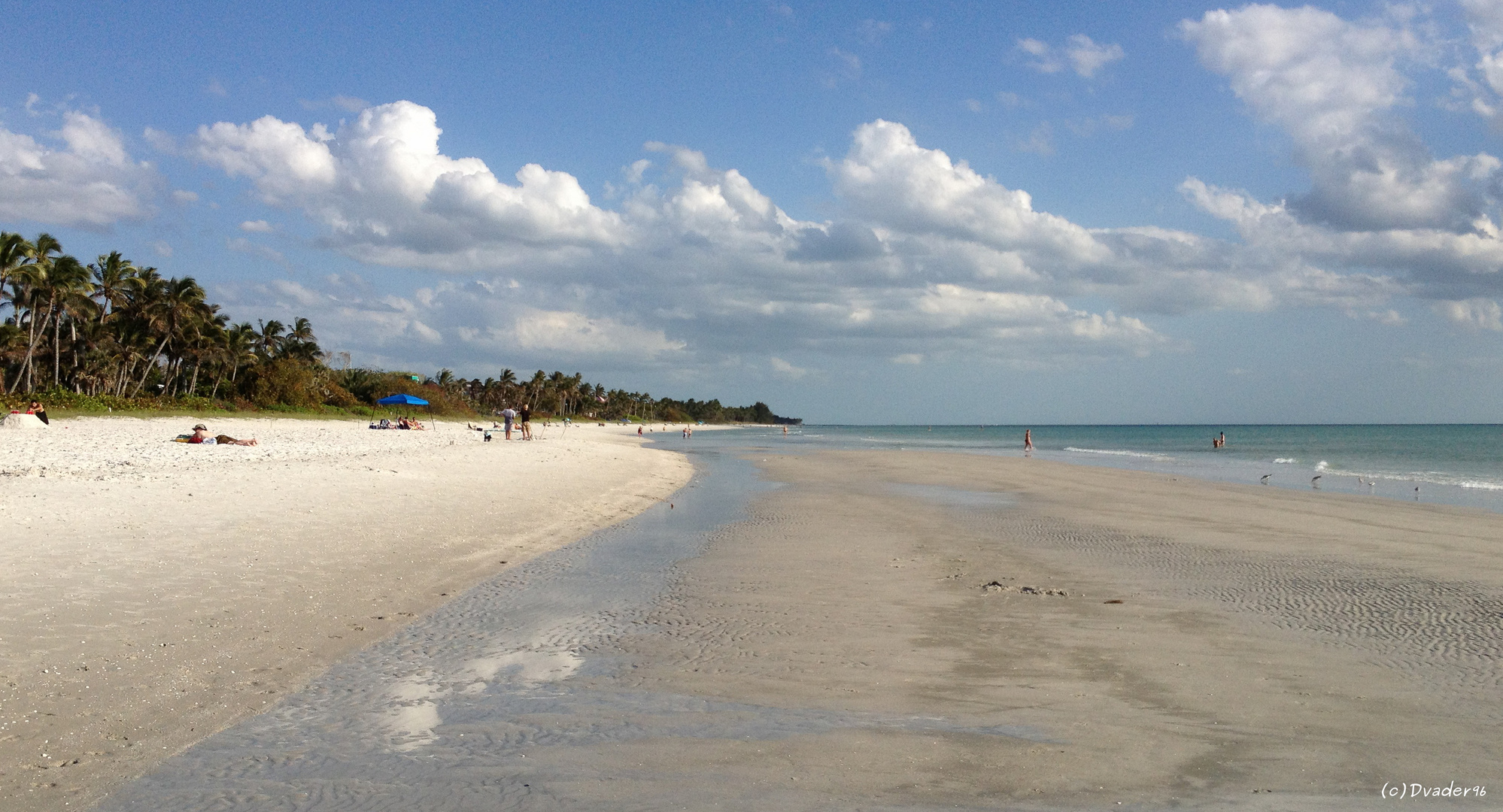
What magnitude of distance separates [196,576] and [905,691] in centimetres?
713

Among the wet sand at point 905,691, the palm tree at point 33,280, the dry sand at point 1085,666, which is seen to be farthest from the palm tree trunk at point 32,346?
the dry sand at point 1085,666

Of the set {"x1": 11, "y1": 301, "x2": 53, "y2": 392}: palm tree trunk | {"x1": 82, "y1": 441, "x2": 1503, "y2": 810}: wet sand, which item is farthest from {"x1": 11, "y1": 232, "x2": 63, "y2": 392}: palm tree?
{"x1": 82, "y1": 441, "x2": 1503, "y2": 810}: wet sand

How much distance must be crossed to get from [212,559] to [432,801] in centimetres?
658

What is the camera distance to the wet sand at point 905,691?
454 centimetres

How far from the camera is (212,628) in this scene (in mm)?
7027

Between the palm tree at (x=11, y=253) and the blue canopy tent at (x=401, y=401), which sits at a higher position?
the palm tree at (x=11, y=253)

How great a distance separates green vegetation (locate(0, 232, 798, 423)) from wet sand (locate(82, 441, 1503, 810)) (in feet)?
152

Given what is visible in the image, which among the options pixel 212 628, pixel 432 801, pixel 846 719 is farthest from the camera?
pixel 212 628

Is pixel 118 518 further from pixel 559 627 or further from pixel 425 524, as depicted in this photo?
pixel 559 627

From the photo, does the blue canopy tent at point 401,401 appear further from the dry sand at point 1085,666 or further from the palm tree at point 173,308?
the dry sand at point 1085,666

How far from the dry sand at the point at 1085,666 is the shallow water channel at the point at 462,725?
18 centimetres

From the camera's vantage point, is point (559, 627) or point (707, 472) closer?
point (559, 627)

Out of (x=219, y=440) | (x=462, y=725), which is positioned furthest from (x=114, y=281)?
(x=462, y=725)

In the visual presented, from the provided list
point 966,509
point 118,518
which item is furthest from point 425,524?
point 966,509
